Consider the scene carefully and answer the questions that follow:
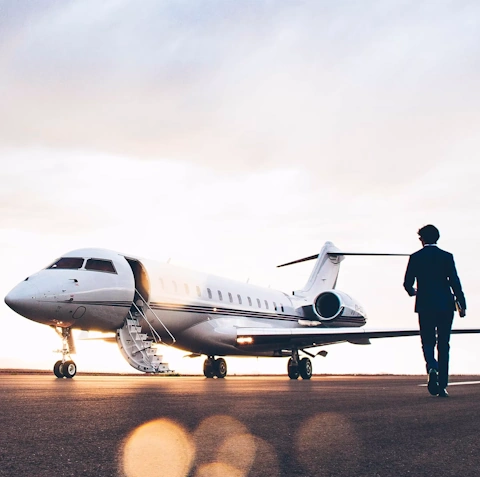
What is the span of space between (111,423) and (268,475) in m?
2.29

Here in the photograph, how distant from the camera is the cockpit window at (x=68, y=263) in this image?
1862 cm

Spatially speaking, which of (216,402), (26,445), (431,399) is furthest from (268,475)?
(431,399)

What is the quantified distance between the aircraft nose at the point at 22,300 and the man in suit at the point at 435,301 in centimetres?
1084

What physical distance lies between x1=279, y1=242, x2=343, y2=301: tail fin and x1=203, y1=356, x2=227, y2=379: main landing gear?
9.10 m

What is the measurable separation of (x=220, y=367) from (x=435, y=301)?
55.6 feet

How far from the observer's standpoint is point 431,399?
8242 millimetres

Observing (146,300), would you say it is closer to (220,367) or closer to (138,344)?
(138,344)

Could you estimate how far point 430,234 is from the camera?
912 centimetres

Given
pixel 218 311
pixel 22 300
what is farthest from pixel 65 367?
pixel 218 311

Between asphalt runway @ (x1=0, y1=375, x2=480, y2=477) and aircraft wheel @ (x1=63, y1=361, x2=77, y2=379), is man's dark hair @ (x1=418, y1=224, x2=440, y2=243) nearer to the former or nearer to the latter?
asphalt runway @ (x1=0, y1=375, x2=480, y2=477)

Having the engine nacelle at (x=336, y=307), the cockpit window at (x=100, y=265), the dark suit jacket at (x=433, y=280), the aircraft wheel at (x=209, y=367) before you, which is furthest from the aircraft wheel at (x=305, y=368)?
the dark suit jacket at (x=433, y=280)

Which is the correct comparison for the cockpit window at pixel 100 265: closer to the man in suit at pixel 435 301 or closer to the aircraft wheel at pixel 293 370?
the aircraft wheel at pixel 293 370

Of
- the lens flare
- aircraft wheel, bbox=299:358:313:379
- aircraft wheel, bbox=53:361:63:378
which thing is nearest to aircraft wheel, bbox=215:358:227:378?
aircraft wheel, bbox=299:358:313:379

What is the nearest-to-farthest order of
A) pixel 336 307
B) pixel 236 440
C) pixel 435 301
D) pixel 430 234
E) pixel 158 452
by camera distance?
pixel 158 452 → pixel 236 440 → pixel 435 301 → pixel 430 234 → pixel 336 307
